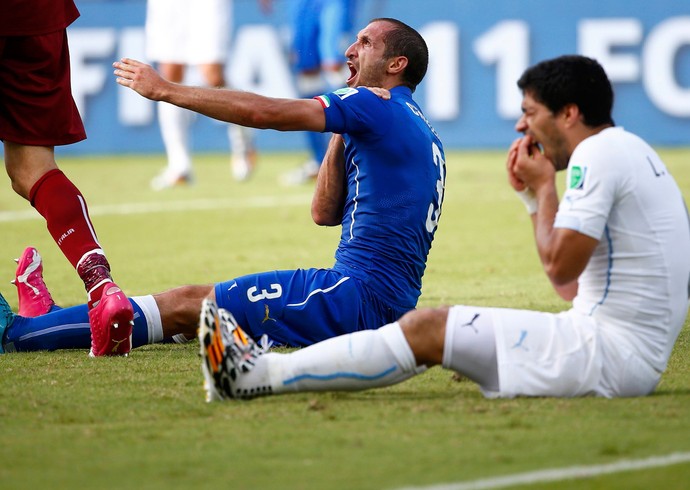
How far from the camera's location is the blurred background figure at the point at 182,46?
41.4 ft

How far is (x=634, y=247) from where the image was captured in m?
3.85

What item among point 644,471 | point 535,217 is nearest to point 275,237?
point 535,217

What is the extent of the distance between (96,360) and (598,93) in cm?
224

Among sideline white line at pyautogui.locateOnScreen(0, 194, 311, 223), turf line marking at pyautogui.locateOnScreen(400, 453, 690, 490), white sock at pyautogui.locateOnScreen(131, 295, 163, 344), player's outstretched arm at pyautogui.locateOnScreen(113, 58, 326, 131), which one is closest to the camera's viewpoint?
turf line marking at pyautogui.locateOnScreen(400, 453, 690, 490)

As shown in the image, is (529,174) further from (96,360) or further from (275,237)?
(275,237)

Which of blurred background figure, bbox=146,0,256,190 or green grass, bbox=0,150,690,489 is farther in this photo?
blurred background figure, bbox=146,0,256,190

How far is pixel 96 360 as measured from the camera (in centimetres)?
489

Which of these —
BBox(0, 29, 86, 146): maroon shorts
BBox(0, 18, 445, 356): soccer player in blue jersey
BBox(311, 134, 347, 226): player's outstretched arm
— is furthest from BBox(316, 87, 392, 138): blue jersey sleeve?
BBox(0, 29, 86, 146): maroon shorts

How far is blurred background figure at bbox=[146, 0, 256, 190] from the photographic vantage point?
1262 cm

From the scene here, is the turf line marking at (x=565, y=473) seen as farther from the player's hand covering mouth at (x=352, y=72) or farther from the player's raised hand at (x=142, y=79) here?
the player's hand covering mouth at (x=352, y=72)

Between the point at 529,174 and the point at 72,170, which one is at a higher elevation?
the point at 529,174

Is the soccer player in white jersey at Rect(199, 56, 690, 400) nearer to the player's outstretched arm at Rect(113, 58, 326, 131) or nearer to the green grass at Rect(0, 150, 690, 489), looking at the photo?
the green grass at Rect(0, 150, 690, 489)

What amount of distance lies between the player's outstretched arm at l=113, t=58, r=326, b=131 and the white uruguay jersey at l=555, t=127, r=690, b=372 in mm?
1063

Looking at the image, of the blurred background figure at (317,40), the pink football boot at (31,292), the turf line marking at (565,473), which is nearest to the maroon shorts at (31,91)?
the pink football boot at (31,292)
